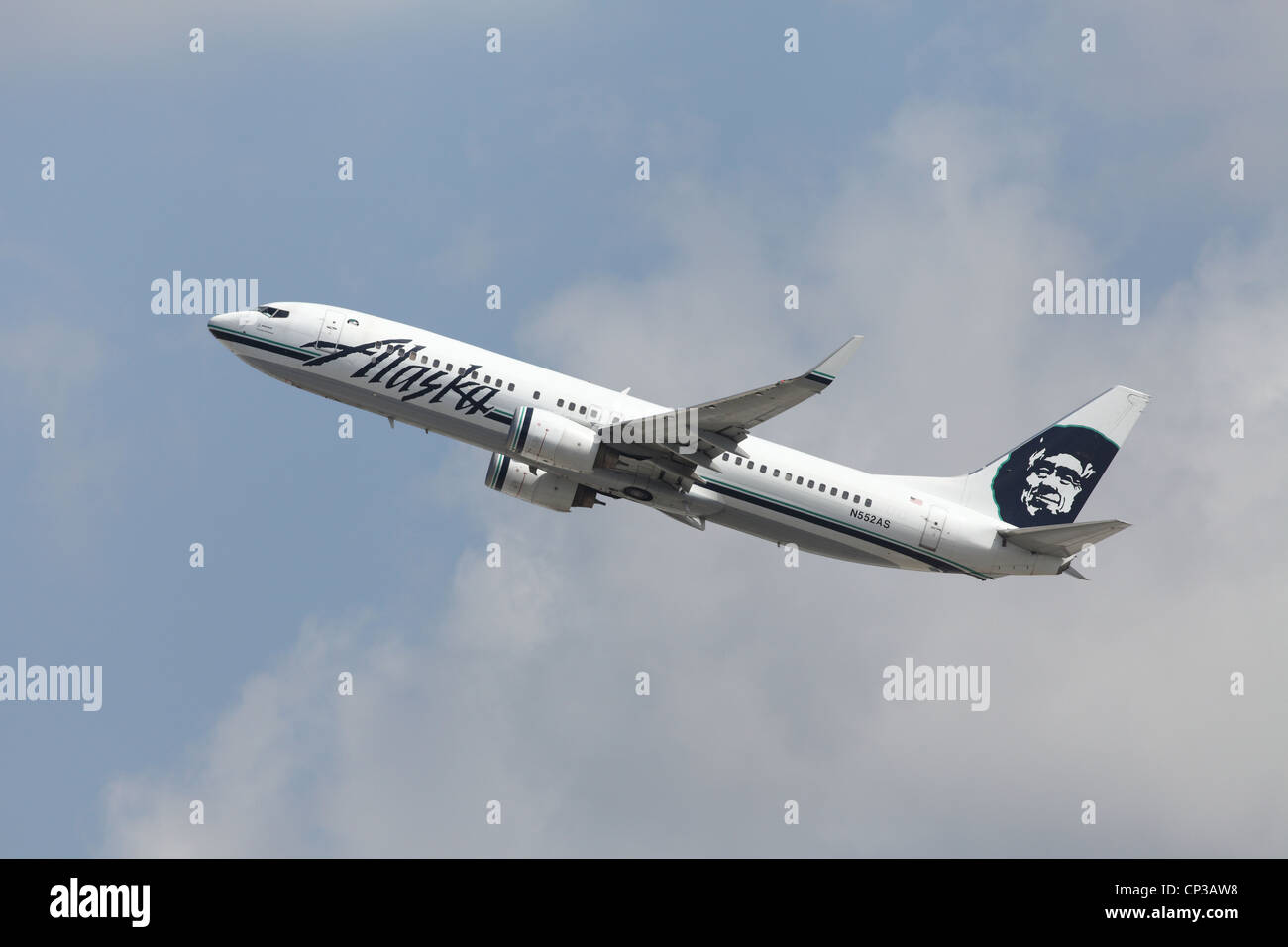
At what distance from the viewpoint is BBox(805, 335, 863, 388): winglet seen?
160 feet

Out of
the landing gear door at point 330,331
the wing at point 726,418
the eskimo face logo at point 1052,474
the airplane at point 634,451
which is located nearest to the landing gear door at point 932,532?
the airplane at point 634,451

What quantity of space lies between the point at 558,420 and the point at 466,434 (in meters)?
3.61

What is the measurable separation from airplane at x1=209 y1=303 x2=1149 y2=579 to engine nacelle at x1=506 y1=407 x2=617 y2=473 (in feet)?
0.15

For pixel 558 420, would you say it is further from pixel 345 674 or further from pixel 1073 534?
pixel 1073 534

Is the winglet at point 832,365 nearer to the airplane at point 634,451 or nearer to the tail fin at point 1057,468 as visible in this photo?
the airplane at point 634,451

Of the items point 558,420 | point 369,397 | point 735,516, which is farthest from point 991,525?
point 369,397

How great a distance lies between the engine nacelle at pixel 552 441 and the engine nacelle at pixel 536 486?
11.4 feet

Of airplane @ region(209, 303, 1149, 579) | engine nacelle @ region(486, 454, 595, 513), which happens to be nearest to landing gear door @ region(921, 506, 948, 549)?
airplane @ region(209, 303, 1149, 579)

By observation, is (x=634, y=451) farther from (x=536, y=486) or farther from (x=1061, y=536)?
(x=1061, y=536)

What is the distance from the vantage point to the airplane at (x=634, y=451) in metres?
53.2

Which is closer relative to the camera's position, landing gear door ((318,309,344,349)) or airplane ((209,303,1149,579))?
airplane ((209,303,1149,579))

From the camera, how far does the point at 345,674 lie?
5841 centimetres

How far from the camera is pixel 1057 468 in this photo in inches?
2431

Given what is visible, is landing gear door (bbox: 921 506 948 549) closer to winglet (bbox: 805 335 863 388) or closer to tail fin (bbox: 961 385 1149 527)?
tail fin (bbox: 961 385 1149 527)
